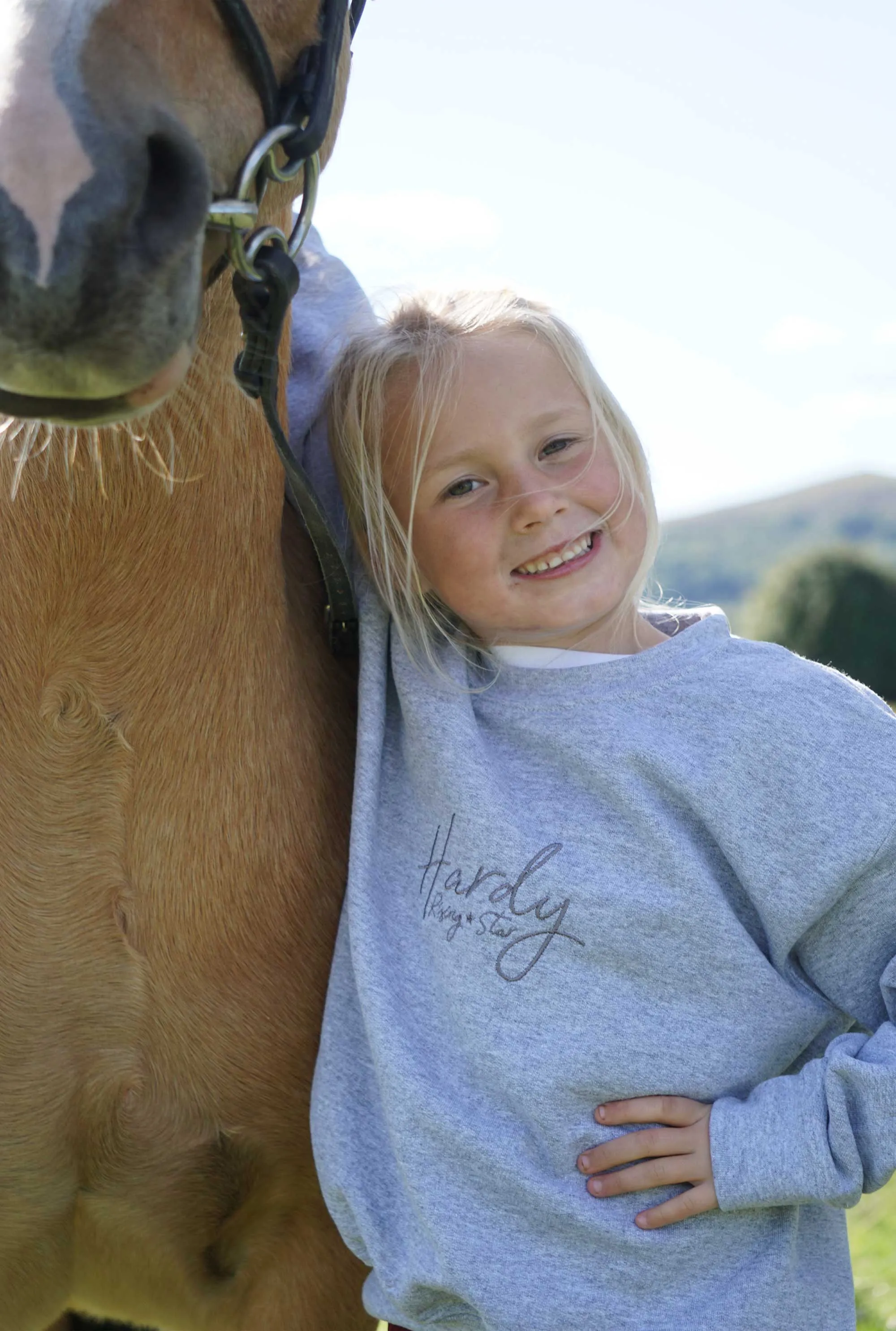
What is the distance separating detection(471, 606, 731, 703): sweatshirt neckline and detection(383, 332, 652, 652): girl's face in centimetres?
9

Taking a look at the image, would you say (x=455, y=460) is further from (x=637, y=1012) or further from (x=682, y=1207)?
(x=682, y=1207)

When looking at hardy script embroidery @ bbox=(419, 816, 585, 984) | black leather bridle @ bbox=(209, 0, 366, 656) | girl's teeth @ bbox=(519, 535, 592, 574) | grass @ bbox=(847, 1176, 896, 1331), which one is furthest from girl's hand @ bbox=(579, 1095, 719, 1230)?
grass @ bbox=(847, 1176, 896, 1331)

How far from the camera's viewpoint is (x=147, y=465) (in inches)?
80.6

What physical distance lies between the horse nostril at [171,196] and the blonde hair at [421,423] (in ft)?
2.54

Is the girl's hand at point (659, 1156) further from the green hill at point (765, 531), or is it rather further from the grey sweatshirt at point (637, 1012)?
the green hill at point (765, 531)

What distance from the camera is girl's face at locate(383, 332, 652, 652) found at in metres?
2.30

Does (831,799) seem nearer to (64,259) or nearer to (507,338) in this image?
(507,338)

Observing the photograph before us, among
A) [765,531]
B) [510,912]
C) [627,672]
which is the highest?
[627,672]

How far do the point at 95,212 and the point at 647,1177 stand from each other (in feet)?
4.89

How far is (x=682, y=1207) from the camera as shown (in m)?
1.96

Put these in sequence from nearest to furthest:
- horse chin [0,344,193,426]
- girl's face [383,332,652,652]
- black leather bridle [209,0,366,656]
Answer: horse chin [0,344,193,426]
black leather bridle [209,0,366,656]
girl's face [383,332,652,652]

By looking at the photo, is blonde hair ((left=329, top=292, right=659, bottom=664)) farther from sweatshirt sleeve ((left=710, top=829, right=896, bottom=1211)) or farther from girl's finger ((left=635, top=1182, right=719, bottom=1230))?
girl's finger ((left=635, top=1182, right=719, bottom=1230))

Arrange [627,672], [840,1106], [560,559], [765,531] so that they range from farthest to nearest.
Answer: [765,531] < [560,559] < [627,672] < [840,1106]

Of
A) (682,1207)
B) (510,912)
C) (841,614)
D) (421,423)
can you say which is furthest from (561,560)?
(841,614)
